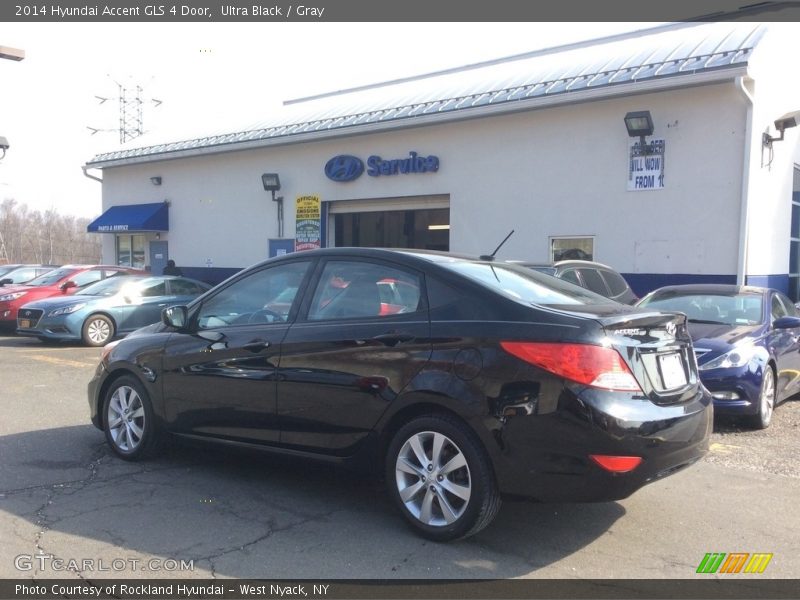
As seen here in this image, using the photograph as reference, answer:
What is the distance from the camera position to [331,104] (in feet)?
71.4

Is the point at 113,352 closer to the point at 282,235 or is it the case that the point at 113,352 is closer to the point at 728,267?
the point at 728,267

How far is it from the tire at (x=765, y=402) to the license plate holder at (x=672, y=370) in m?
3.26

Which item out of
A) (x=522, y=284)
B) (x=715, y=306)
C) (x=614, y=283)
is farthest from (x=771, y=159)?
(x=522, y=284)

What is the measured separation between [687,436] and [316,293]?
2.40 meters

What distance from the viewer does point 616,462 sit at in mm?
3760

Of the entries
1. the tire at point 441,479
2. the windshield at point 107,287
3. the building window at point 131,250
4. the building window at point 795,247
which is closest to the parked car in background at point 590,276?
the tire at point 441,479

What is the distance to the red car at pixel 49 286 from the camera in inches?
609

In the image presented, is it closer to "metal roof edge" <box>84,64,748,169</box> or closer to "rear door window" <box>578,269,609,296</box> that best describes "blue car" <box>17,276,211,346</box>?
"metal roof edge" <box>84,64,748,169</box>

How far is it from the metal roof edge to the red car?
5533mm

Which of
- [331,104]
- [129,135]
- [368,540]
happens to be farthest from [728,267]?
[129,135]

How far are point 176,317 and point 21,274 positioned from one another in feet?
A: 53.7

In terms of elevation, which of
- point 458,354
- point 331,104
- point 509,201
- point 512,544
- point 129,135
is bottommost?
point 512,544

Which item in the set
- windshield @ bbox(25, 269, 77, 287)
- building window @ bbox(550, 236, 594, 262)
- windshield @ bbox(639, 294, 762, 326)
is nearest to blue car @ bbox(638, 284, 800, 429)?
windshield @ bbox(639, 294, 762, 326)

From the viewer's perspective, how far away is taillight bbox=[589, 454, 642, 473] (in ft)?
12.3
